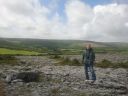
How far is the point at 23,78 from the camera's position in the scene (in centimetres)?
2462

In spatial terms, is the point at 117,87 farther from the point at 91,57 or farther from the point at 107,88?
the point at 91,57

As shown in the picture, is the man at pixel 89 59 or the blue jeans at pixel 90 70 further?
the man at pixel 89 59

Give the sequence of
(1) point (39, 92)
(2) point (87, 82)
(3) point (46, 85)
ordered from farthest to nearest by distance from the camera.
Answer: (2) point (87, 82), (3) point (46, 85), (1) point (39, 92)

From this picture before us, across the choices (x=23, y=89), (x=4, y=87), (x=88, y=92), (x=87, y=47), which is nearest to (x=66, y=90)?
(x=88, y=92)

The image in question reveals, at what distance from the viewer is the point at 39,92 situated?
756 inches

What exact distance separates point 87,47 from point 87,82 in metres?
2.76

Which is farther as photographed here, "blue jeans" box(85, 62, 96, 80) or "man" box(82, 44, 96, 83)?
"man" box(82, 44, 96, 83)

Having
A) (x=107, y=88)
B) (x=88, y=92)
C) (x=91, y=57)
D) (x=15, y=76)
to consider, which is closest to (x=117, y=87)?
(x=107, y=88)

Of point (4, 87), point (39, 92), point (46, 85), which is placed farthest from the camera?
point (46, 85)

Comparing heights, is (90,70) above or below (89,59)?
below

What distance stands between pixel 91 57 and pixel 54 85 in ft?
13.7

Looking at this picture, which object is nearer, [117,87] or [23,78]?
[117,87]

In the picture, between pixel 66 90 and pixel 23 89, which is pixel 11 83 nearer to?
pixel 23 89

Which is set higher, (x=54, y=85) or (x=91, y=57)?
(x=91, y=57)
